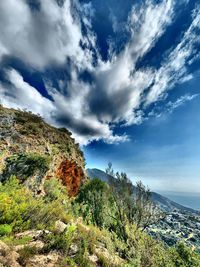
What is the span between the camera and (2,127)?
1830 cm

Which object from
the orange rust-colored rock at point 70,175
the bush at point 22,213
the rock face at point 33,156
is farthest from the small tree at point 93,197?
the bush at point 22,213

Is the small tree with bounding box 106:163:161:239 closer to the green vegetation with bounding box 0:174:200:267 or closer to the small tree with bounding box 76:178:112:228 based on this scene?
the green vegetation with bounding box 0:174:200:267

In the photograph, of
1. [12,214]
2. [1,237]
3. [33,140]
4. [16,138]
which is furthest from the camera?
[33,140]

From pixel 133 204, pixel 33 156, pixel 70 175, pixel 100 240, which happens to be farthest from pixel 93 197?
pixel 133 204

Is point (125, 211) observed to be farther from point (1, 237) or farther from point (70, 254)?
point (1, 237)

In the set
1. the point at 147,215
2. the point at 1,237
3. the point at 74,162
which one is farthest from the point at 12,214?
the point at 74,162

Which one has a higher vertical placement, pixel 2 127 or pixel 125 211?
pixel 2 127

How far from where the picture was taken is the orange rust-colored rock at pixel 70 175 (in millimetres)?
22742

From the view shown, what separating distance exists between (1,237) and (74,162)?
19740 mm

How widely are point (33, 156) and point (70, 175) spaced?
10.8 metres

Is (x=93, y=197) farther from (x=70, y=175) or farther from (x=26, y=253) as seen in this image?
(x=26, y=253)

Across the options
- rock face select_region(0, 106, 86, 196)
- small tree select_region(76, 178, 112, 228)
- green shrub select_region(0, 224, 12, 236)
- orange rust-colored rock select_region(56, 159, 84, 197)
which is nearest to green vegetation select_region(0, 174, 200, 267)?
green shrub select_region(0, 224, 12, 236)

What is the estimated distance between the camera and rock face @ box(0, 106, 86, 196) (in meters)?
13.6

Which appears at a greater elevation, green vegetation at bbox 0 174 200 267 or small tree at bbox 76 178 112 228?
small tree at bbox 76 178 112 228
